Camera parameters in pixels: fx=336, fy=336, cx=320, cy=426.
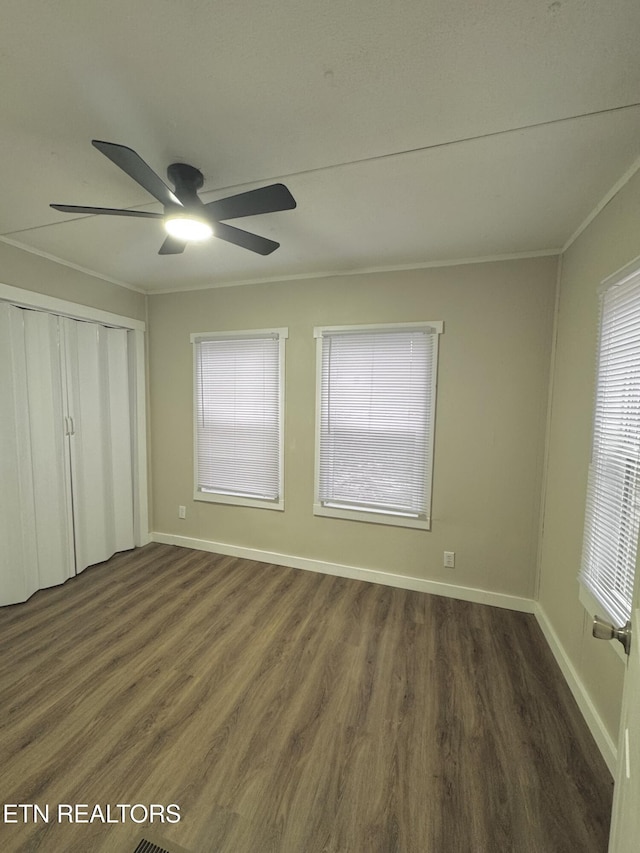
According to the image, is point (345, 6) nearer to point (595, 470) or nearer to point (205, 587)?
point (595, 470)

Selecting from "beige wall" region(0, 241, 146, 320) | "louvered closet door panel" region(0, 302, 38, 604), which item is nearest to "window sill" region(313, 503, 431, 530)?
"louvered closet door panel" region(0, 302, 38, 604)

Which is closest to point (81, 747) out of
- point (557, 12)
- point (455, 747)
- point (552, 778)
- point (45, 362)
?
point (455, 747)

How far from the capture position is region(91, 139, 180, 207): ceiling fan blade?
1119 millimetres

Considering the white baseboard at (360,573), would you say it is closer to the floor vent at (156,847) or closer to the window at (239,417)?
the window at (239,417)

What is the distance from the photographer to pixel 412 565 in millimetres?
2805

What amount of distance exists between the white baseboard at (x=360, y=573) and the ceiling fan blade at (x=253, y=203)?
2696 mm

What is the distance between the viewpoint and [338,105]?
124cm

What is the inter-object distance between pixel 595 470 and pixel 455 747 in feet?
4.79

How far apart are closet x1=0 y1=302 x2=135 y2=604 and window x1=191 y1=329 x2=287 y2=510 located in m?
0.75

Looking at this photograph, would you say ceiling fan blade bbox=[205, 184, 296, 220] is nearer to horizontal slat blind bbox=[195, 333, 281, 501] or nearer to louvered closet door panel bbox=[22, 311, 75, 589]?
horizontal slat blind bbox=[195, 333, 281, 501]

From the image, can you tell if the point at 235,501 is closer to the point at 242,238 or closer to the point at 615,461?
the point at 242,238

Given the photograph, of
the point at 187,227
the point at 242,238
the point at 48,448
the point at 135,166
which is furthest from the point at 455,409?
the point at 48,448

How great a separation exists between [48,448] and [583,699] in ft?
12.6

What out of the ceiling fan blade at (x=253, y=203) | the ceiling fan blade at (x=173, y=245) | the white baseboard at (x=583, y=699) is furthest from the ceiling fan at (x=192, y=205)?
the white baseboard at (x=583, y=699)
